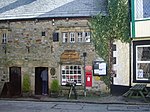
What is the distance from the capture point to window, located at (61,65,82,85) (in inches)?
773

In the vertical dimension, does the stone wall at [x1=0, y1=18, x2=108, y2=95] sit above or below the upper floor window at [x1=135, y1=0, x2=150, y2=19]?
below

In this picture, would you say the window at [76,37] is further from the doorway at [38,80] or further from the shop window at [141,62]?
the shop window at [141,62]

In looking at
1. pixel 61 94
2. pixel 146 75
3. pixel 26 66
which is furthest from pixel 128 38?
pixel 26 66

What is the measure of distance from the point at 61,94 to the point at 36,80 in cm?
203

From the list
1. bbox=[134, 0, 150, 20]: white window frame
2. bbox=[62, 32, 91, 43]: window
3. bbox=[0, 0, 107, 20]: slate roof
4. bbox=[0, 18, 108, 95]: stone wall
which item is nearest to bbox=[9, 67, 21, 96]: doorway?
bbox=[0, 18, 108, 95]: stone wall

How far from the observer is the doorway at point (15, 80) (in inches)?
819

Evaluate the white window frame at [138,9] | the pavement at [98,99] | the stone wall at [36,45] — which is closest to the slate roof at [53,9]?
the stone wall at [36,45]

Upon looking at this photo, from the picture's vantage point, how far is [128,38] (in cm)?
1861

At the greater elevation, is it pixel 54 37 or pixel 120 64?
pixel 54 37

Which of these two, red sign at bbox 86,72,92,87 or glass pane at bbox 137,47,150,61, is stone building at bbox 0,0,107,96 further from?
glass pane at bbox 137,47,150,61

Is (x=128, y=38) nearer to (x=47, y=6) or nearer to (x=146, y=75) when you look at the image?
(x=146, y=75)

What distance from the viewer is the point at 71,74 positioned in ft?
64.5

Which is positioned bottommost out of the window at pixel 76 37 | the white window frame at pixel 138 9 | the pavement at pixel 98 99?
the pavement at pixel 98 99

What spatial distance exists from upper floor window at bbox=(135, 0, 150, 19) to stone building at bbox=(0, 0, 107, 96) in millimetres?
2176
